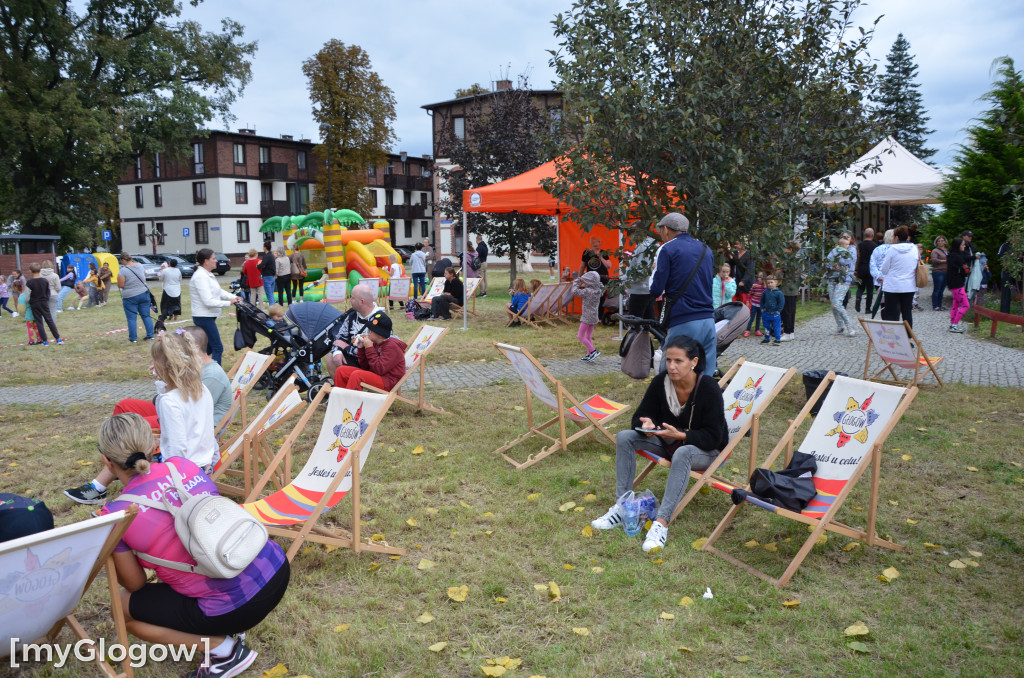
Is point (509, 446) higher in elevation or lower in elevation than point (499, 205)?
lower

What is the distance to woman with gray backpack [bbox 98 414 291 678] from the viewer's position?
286 centimetres

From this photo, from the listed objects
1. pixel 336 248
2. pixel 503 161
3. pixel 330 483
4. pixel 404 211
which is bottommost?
pixel 330 483

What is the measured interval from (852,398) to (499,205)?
9126 millimetres

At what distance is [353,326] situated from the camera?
783 cm

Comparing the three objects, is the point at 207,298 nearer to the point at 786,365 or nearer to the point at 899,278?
the point at 786,365

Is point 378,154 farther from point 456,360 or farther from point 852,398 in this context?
point 852,398

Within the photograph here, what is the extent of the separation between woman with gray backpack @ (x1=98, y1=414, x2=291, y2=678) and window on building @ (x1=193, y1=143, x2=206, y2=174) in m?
55.5

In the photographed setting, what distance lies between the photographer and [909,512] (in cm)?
463

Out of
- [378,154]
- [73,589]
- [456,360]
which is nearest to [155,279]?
[378,154]

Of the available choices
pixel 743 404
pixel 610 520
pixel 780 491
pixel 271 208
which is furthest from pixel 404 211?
pixel 780 491

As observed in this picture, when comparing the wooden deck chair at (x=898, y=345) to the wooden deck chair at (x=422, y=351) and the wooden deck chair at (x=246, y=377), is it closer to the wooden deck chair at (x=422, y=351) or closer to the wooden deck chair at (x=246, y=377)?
the wooden deck chair at (x=422, y=351)

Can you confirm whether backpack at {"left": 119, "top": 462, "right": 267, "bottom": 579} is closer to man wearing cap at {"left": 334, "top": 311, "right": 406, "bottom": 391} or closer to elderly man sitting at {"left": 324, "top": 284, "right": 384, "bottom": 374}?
man wearing cap at {"left": 334, "top": 311, "right": 406, "bottom": 391}

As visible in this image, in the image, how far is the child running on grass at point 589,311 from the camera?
1040 centimetres

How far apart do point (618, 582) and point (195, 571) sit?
2032mm
